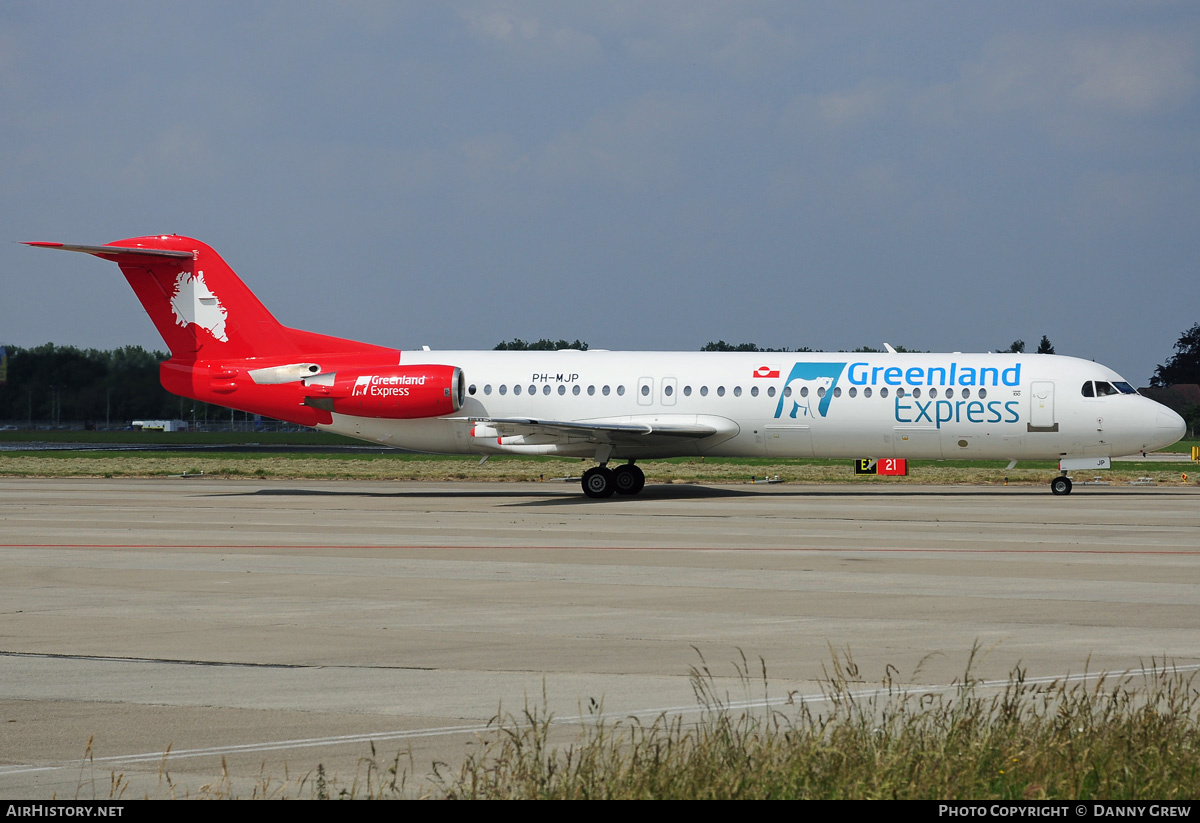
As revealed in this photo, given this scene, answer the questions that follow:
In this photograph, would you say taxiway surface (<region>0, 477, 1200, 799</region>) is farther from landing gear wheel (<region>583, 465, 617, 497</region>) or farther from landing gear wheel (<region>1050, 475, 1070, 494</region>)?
landing gear wheel (<region>1050, 475, 1070, 494</region>)

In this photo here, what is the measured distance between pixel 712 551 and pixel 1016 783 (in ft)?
41.3

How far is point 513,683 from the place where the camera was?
9016 mm

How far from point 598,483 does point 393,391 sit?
579 centimetres

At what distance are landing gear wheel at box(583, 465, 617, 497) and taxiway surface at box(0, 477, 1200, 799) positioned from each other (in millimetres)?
5018

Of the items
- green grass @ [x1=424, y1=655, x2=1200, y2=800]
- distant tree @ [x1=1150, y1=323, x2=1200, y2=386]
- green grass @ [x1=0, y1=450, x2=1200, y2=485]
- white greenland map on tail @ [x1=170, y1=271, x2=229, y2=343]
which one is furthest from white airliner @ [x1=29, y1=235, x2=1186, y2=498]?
distant tree @ [x1=1150, y1=323, x2=1200, y2=386]

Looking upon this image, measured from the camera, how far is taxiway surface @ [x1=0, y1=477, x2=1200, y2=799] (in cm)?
764

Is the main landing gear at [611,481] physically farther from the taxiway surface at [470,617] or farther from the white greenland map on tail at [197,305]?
the white greenland map on tail at [197,305]

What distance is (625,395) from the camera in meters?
31.3

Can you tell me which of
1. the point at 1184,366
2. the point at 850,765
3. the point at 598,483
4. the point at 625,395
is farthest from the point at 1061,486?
the point at 1184,366

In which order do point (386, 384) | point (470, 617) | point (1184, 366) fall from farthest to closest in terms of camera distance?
point (1184, 366)
point (386, 384)
point (470, 617)

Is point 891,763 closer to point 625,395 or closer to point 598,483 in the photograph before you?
point 598,483

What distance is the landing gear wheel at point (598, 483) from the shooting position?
30.3 meters
